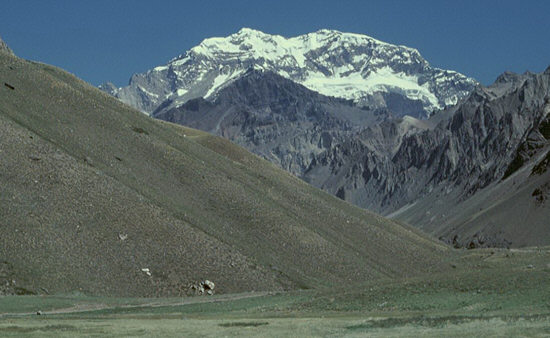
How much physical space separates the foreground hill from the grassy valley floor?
38.3 ft

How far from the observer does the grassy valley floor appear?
4675cm

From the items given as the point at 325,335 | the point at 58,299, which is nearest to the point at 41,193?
the point at 58,299

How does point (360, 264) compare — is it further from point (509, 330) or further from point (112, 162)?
point (509, 330)

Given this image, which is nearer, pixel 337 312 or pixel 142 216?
pixel 337 312

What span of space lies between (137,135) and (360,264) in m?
42.7

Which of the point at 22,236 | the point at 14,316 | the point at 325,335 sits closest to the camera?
→ the point at 325,335

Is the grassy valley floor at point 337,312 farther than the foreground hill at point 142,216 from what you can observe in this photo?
No

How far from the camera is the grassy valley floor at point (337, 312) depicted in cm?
4675

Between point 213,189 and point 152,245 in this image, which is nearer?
point 152,245

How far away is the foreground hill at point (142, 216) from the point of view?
9256cm

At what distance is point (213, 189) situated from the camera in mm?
129875

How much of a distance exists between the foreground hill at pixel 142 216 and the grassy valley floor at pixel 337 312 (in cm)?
1169

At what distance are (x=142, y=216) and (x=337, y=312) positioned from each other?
49166mm

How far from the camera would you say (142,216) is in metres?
105
